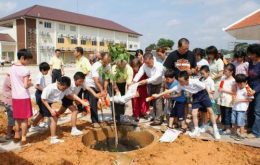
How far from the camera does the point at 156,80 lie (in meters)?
6.20

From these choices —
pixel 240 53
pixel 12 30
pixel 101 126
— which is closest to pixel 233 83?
pixel 240 53

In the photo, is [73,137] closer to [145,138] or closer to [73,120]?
[73,120]

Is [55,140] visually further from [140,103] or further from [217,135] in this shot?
[217,135]

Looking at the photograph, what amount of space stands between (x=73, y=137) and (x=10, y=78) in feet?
5.67

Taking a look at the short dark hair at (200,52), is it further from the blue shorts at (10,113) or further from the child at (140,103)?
the blue shorts at (10,113)

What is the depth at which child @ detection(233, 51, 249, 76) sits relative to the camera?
19.2 feet

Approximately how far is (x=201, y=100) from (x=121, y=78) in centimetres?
190

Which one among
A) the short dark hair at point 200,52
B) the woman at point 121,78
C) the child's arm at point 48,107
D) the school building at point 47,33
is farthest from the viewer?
the school building at point 47,33

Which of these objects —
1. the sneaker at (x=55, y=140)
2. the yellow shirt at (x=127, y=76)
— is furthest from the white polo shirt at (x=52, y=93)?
the yellow shirt at (x=127, y=76)

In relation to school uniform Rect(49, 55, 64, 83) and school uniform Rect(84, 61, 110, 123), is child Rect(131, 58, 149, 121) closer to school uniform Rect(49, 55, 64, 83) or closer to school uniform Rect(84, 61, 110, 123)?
school uniform Rect(84, 61, 110, 123)

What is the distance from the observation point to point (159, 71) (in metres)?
6.21

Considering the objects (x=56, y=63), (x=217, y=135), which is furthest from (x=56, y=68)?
(x=217, y=135)

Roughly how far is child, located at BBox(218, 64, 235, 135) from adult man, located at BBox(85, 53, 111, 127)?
2451 mm

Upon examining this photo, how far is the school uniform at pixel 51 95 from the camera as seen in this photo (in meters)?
5.19
